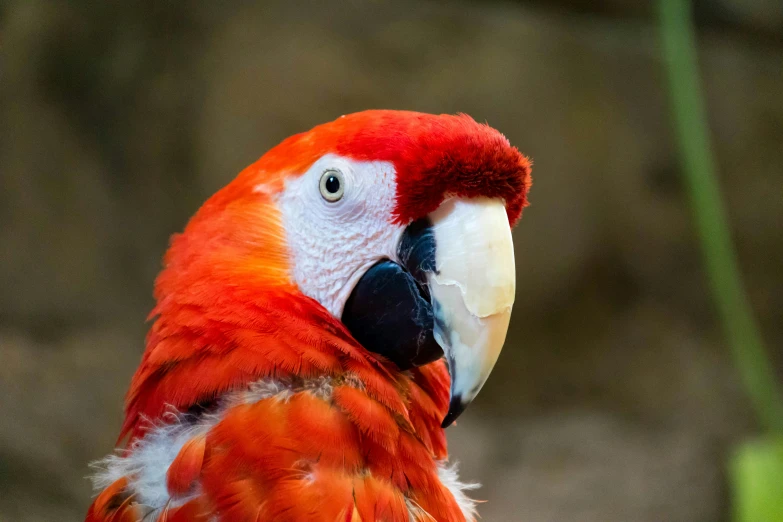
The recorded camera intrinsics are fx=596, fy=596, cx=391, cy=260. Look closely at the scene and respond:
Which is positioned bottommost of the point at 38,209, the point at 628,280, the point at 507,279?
the point at 38,209

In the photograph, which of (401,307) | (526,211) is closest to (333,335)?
(401,307)

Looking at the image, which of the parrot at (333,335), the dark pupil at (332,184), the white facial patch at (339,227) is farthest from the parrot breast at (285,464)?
the dark pupil at (332,184)

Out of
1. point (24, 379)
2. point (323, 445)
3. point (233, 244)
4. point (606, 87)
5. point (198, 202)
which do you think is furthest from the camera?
point (606, 87)

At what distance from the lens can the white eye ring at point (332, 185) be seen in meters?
0.74

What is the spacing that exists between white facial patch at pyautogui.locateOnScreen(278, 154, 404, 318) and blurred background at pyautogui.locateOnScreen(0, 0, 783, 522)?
117cm

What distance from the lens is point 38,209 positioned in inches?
69.9

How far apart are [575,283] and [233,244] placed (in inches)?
70.1

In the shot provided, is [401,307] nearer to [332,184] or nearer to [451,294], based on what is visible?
[451,294]

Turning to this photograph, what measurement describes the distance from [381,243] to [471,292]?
14 cm

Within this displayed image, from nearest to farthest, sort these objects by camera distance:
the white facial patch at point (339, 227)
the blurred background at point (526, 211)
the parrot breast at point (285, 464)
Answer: the parrot breast at point (285, 464) → the white facial patch at point (339, 227) → the blurred background at point (526, 211)

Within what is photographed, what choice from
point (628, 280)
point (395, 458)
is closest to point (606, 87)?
point (628, 280)

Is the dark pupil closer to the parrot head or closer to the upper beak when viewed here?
the parrot head

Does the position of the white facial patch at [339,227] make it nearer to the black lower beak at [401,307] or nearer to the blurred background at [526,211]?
the black lower beak at [401,307]

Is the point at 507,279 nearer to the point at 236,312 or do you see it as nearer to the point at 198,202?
the point at 236,312
